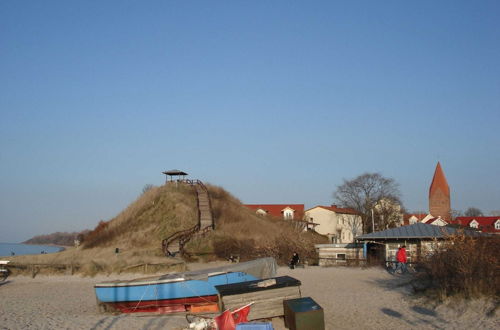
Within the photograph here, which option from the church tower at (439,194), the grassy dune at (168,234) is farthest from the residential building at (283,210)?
the church tower at (439,194)

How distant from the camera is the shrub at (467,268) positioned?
48.3 feet

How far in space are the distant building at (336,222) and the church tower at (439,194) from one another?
58.2 metres

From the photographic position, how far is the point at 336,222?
78.5 metres

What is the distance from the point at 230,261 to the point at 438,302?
22621 mm

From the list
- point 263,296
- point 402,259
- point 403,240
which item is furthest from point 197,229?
point 263,296

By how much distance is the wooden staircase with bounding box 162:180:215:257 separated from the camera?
4084 cm

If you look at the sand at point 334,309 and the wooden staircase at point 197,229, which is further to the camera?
the wooden staircase at point 197,229

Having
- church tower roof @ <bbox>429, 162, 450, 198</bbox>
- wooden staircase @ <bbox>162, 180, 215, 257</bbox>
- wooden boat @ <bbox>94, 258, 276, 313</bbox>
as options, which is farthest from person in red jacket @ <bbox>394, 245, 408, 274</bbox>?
church tower roof @ <bbox>429, 162, 450, 198</bbox>

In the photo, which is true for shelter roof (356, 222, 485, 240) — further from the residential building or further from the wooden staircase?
the residential building

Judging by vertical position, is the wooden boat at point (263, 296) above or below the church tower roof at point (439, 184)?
below

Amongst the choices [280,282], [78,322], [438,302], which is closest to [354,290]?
[438,302]

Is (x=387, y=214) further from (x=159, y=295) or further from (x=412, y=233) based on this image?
(x=159, y=295)

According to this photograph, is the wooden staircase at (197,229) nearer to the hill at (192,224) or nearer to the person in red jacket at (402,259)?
the hill at (192,224)

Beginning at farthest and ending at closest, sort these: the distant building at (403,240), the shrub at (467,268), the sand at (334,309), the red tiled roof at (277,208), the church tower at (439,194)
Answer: the church tower at (439,194) < the red tiled roof at (277,208) < the distant building at (403,240) < the shrub at (467,268) < the sand at (334,309)
